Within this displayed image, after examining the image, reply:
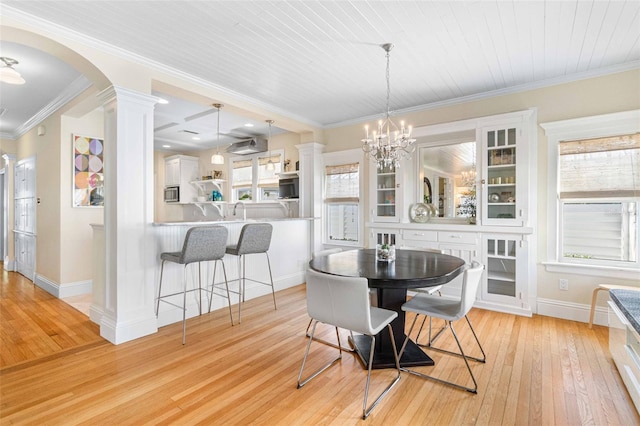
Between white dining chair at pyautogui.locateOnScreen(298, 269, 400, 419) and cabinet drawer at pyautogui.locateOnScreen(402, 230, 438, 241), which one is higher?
cabinet drawer at pyautogui.locateOnScreen(402, 230, 438, 241)

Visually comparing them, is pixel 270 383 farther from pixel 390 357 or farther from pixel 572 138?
pixel 572 138

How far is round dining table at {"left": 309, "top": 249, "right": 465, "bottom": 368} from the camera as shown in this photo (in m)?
2.13

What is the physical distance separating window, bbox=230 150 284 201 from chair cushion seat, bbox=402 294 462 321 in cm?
381

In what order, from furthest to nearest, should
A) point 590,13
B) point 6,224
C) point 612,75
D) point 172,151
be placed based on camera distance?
point 172,151
point 6,224
point 612,75
point 590,13

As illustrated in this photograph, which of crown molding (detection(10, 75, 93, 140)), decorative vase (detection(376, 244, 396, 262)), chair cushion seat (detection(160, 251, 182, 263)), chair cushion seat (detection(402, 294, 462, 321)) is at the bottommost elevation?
chair cushion seat (detection(402, 294, 462, 321))

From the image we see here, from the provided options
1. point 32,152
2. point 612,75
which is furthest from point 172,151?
point 612,75

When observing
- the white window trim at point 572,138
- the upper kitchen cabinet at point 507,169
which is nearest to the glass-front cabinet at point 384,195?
the upper kitchen cabinet at point 507,169

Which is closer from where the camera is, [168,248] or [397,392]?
[397,392]

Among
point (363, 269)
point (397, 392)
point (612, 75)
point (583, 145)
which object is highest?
point (612, 75)

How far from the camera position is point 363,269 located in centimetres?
239

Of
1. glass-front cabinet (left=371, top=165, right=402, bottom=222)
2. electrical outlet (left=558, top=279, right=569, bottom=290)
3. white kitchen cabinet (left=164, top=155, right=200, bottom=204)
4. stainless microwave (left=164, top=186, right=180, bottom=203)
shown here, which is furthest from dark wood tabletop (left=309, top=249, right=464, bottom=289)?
stainless microwave (left=164, top=186, right=180, bottom=203)

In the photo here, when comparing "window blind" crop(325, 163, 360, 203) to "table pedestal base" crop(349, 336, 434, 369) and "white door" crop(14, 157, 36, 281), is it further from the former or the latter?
"white door" crop(14, 157, 36, 281)

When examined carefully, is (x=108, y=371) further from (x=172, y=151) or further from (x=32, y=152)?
(x=172, y=151)

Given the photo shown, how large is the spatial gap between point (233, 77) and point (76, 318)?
3.18 m
